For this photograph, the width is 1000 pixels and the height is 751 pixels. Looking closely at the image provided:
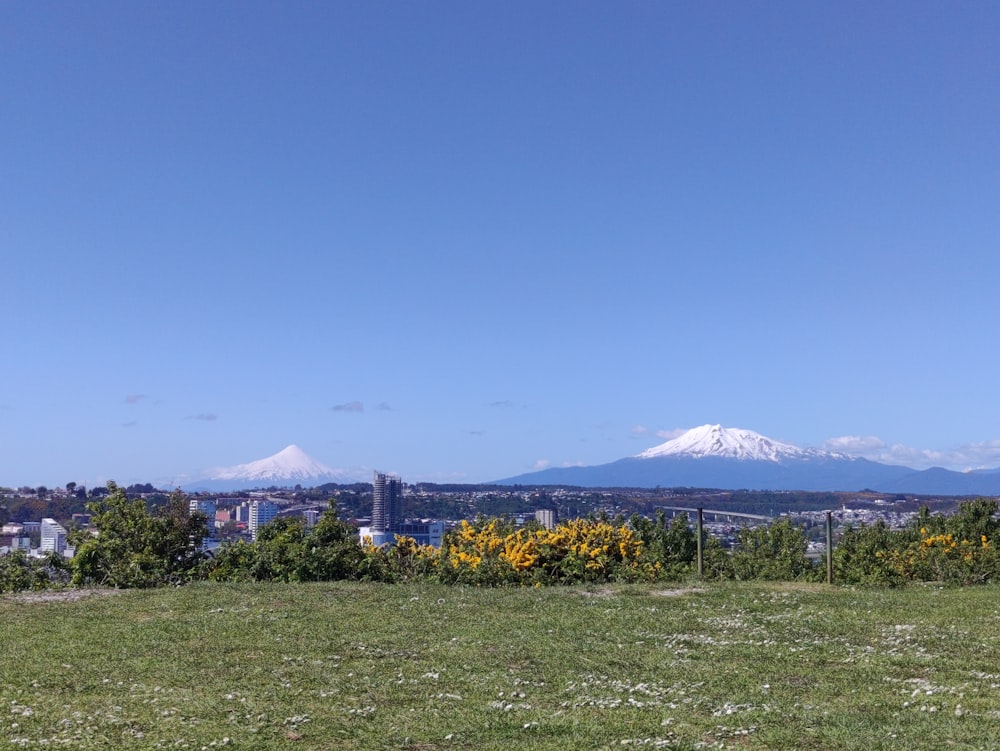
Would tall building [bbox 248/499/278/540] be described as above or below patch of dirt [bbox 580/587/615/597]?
above

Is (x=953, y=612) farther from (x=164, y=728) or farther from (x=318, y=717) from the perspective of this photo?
(x=164, y=728)

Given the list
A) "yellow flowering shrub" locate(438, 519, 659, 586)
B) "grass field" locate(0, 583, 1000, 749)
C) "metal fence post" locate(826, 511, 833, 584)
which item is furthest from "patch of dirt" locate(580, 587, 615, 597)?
"metal fence post" locate(826, 511, 833, 584)

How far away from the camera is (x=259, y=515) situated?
22.8 metres

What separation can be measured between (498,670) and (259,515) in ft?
47.0

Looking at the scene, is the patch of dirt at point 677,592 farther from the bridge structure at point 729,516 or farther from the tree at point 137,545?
the tree at point 137,545

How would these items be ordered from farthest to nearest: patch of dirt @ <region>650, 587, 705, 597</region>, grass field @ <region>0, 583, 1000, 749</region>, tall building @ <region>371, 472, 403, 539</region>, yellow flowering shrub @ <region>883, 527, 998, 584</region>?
tall building @ <region>371, 472, 403, 539</region> < yellow flowering shrub @ <region>883, 527, 998, 584</region> < patch of dirt @ <region>650, 587, 705, 597</region> < grass field @ <region>0, 583, 1000, 749</region>

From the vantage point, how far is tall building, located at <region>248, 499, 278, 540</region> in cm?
1906

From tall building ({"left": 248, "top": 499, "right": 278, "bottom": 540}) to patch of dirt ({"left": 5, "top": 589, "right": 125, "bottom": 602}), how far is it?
10.6 feet

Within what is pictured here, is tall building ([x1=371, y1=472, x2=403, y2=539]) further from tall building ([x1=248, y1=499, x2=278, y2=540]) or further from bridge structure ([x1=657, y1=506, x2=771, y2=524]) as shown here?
bridge structure ([x1=657, y1=506, x2=771, y2=524])

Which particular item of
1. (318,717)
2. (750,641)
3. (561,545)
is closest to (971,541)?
(561,545)

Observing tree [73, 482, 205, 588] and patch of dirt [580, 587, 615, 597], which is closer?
patch of dirt [580, 587, 615, 597]

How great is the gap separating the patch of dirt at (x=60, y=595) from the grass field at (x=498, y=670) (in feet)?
0.38

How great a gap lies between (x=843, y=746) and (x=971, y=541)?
45.3ft

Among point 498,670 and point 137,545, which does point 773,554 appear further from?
point 137,545
